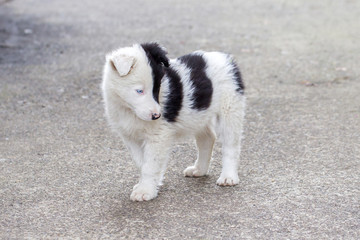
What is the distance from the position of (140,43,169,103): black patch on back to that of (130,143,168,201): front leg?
41 cm

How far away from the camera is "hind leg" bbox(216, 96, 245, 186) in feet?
14.8

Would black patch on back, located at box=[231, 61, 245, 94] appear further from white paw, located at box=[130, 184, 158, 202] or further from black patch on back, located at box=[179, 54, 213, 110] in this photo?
white paw, located at box=[130, 184, 158, 202]

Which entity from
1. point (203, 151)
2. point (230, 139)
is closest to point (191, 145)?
point (203, 151)

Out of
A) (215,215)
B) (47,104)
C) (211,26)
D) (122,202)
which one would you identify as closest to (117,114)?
(122,202)

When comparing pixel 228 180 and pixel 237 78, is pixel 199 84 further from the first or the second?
pixel 228 180

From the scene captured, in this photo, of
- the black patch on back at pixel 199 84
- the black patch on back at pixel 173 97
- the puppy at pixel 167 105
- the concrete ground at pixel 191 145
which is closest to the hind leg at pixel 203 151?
the puppy at pixel 167 105

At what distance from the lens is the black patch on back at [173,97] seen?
423 cm

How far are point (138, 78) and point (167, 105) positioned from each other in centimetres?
39

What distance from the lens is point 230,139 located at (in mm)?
4516

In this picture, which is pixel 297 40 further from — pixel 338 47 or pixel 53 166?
pixel 53 166

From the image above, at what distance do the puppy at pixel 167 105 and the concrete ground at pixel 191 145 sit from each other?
23cm

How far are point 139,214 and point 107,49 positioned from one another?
6430mm

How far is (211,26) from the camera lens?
12180mm

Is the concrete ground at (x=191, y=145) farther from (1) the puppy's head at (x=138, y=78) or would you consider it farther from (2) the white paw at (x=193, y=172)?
(1) the puppy's head at (x=138, y=78)
